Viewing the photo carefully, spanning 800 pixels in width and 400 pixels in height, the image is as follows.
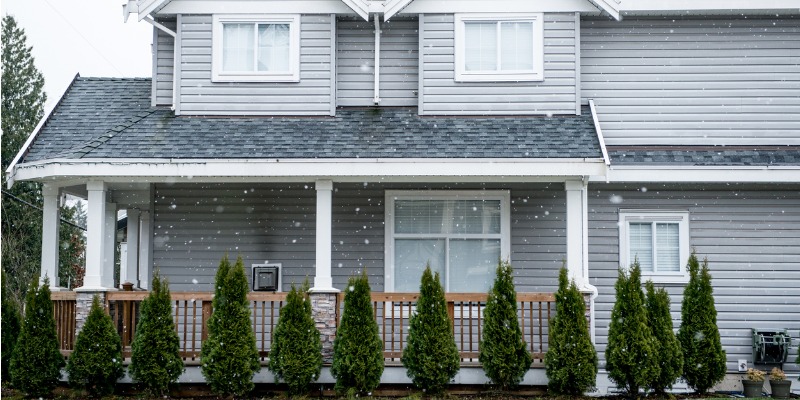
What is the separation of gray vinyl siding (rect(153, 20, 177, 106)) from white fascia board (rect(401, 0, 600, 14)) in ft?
11.0

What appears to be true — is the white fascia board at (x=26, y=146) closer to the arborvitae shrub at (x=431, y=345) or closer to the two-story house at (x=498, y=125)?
the two-story house at (x=498, y=125)

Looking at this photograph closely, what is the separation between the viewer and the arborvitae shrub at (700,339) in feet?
35.0

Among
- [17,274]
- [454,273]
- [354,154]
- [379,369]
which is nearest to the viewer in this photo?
[379,369]

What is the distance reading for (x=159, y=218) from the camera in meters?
12.6

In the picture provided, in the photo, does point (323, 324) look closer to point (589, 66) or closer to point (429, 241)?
point (429, 241)

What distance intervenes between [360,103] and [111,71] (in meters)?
51.3

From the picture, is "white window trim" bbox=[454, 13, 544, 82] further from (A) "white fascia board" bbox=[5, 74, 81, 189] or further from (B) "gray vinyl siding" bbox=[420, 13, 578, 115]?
(A) "white fascia board" bbox=[5, 74, 81, 189]

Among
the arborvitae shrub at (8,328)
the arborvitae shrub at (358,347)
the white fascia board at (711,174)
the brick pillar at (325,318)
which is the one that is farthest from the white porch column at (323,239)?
the arborvitae shrub at (8,328)

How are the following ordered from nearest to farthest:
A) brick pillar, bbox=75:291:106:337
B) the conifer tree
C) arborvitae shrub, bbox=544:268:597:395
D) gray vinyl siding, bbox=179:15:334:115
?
arborvitae shrub, bbox=544:268:597:395 < brick pillar, bbox=75:291:106:337 < gray vinyl siding, bbox=179:15:334:115 < the conifer tree

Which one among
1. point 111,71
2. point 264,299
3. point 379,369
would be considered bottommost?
point 379,369

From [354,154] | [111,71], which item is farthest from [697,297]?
[111,71]

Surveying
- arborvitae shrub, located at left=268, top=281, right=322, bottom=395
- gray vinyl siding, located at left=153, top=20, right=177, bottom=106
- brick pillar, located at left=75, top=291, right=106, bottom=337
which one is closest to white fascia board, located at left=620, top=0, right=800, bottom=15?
arborvitae shrub, located at left=268, top=281, right=322, bottom=395

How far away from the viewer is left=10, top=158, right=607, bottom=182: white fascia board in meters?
10.8

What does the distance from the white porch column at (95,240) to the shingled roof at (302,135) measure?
0.46 meters
